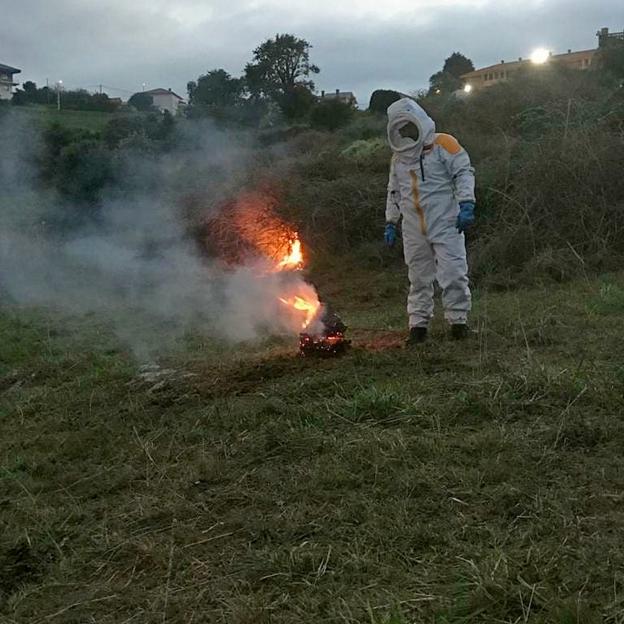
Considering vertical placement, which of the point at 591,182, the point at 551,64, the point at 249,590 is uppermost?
the point at 551,64

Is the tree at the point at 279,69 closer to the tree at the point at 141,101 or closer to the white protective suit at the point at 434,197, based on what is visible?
the tree at the point at 141,101

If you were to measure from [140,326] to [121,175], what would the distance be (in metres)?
6.19

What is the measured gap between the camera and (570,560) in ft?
8.20

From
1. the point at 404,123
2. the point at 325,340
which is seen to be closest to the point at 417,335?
the point at 325,340

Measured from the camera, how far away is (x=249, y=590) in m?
2.58

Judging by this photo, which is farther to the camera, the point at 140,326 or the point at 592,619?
the point at 140,326

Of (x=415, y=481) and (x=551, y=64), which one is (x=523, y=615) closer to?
(x=415, y=481)

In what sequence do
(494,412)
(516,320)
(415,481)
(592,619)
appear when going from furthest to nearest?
(516,320) → (494,412) → (415,481) → (592,619)

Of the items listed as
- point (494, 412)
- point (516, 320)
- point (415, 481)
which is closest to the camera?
point (415, 481)

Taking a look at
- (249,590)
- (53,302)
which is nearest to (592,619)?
(249,590)

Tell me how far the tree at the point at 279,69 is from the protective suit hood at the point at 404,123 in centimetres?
1433

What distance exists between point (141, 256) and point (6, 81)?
356cm

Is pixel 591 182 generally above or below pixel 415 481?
above

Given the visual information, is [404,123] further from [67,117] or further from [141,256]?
[67,117]
